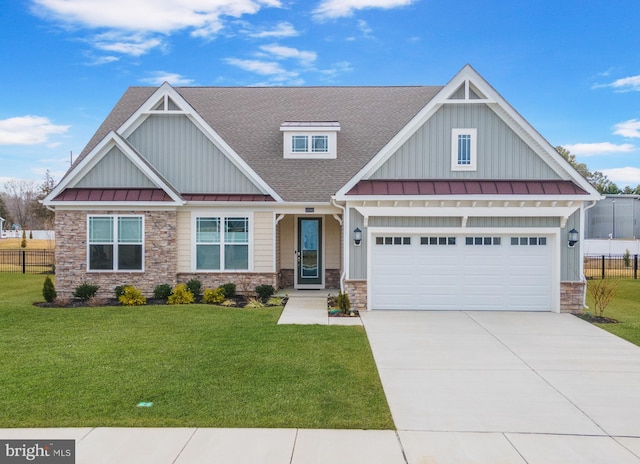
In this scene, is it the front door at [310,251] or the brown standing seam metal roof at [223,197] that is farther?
the front door at [310,251]

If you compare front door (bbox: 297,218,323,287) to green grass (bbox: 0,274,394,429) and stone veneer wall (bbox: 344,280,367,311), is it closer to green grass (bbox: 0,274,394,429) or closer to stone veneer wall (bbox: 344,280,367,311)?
stone veneer wall (bbox: 344,280,367,311)

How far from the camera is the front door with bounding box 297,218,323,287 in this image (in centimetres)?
1595

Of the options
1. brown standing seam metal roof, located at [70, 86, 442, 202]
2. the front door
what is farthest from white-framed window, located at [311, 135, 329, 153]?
the front door

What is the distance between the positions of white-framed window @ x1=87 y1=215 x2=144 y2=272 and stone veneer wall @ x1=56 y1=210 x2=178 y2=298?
154 millimetres

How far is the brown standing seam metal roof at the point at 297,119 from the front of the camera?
50.4 ft

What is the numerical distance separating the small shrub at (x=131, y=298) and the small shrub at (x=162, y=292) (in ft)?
1.26

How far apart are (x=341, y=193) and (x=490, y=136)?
4.64 meters

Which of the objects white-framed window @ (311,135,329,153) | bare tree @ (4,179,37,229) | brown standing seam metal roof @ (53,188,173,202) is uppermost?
bare tree @ (4,179,37,229)

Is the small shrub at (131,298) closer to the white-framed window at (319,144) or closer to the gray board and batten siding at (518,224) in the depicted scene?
the gray board and batten siding at (518,224)

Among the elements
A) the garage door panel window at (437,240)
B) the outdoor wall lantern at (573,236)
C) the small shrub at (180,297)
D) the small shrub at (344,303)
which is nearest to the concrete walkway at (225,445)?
the small shrub at (344,303)

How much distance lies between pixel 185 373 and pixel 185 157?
9310 millimetres

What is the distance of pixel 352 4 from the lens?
16.3 meters

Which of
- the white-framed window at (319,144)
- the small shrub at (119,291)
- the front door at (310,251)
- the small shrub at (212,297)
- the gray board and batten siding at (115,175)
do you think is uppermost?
the white-framed window at (319,144)

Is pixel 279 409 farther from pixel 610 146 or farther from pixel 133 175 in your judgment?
pixel 610 146
